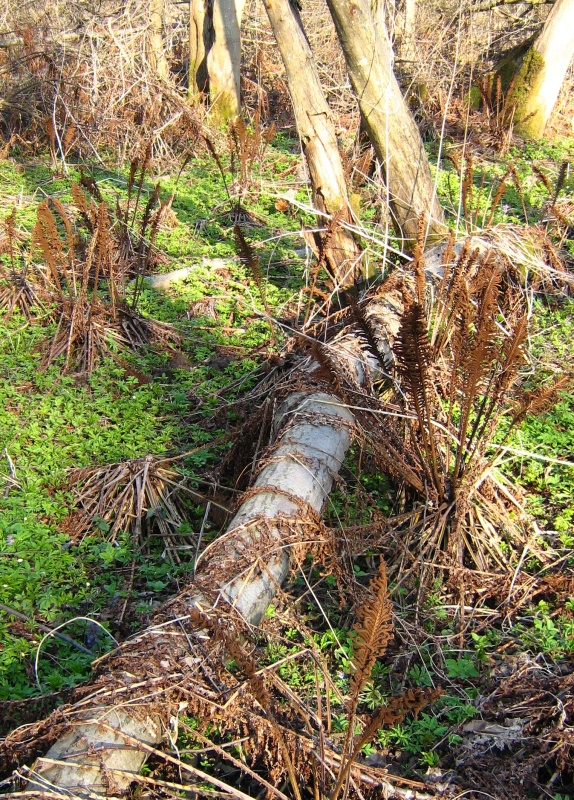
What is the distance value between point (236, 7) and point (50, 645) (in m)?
7.72

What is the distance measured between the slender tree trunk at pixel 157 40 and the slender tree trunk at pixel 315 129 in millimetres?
3602

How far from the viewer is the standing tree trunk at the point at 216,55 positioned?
7922 mm

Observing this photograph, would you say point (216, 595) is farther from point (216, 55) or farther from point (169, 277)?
point (216, 55)

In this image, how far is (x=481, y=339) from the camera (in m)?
2.58

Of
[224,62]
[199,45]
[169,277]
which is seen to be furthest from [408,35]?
[169,277]

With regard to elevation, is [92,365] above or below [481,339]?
below

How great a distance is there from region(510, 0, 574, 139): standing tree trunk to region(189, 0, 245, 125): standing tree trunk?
3.20 m

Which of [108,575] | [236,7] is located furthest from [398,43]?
[108,575]

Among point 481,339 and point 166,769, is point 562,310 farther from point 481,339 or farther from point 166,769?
point 166,769

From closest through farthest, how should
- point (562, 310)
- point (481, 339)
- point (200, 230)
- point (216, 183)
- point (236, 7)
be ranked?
1. point (481, 339)
2. point (562, 310)
3. point (200, 230)
4. point (216, 183)
5. point (236, 7)

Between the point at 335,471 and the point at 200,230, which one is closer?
the point at 335,471

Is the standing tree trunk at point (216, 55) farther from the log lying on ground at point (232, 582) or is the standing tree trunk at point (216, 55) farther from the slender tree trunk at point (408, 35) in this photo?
the log lying on ground at point (232, 582)

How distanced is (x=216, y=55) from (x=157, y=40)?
0.69 metres

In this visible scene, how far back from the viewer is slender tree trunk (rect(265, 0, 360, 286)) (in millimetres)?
4629
